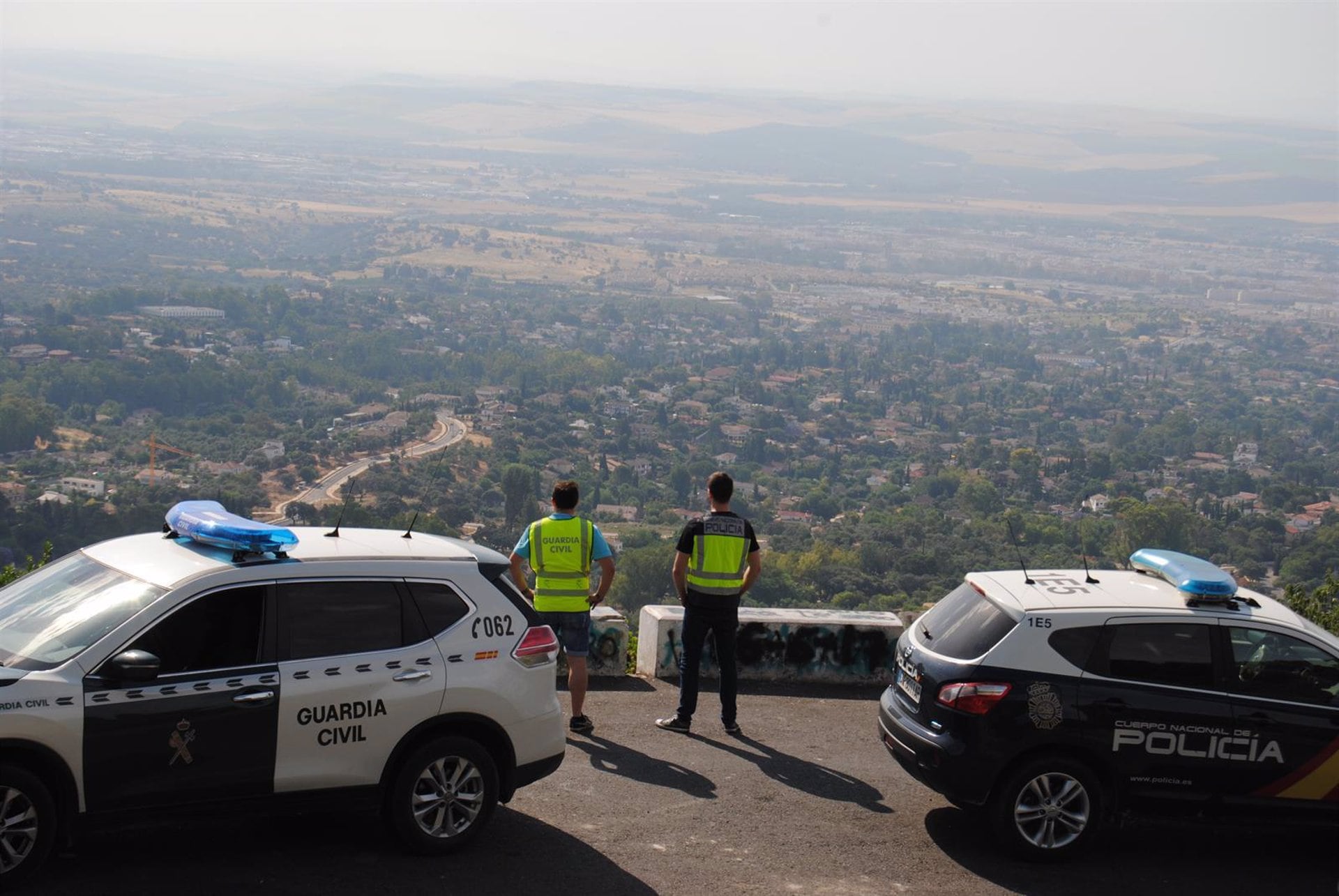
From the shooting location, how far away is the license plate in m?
6.87

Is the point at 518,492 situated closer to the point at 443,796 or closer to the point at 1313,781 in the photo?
the point at 443,796

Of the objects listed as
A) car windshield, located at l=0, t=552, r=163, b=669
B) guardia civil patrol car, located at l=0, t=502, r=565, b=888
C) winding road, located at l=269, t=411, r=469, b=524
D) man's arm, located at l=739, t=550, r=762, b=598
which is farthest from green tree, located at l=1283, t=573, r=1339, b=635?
winding road, located at l=269, t=411, r=469, b=524

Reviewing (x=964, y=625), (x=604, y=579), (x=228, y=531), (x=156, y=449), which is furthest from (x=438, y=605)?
(x=156, y=449)

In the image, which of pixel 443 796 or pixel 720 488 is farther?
pixel 720 488

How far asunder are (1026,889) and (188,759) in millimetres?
3673

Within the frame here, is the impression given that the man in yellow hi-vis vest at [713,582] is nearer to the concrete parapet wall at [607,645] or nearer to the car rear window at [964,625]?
the concrete parapet wall at [607,645]

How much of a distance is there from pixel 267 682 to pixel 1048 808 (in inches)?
141

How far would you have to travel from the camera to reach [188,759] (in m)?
5.51

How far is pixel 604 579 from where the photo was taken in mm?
8383

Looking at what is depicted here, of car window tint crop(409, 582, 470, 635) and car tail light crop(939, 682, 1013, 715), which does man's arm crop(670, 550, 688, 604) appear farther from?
car window tint crop(409, 582, 470, 635)

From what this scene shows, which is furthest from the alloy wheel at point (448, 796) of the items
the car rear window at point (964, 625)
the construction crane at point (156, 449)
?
the construction crane at point (156, 449)

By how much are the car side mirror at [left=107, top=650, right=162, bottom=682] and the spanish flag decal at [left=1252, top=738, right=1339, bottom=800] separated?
4.93 meters

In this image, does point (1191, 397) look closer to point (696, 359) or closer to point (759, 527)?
point (696, 359)

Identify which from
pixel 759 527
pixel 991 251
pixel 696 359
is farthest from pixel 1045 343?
pixel 759 527
